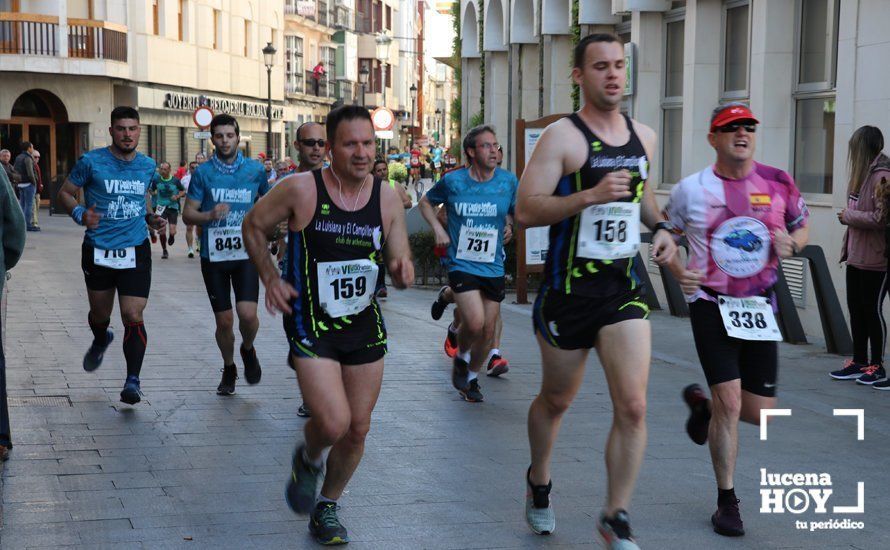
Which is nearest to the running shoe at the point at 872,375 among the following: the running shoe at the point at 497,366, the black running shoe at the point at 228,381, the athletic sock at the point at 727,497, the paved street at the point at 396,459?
the paved street at the point at 396,459

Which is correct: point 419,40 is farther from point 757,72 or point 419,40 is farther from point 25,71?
point 757,72

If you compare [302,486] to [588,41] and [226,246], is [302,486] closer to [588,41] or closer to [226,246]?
[588,41]

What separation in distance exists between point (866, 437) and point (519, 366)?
3615 millimetres

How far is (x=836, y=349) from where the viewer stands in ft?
36.6

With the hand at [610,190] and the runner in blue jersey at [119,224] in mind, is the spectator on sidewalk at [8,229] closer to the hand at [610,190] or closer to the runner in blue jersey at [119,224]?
the runner in blue jersey at [119,224]

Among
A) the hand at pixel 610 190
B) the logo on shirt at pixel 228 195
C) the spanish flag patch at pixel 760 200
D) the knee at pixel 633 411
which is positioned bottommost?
the knee at pixel 633 411

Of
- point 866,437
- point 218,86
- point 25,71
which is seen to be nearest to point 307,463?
point 866,437

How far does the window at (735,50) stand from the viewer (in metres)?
14.5

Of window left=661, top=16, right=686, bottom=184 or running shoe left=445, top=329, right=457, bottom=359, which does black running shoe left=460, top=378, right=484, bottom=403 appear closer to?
running shoe left=445, top=329, right=457, bottom=359

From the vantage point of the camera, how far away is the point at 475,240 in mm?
9148

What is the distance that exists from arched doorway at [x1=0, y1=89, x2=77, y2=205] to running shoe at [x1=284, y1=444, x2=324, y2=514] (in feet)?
124

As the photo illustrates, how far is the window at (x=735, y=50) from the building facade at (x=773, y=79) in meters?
0.01

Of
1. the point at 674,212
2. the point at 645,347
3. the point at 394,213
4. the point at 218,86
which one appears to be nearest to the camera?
the point at 645,347

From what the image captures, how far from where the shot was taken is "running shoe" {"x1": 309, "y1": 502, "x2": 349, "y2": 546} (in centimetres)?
526
